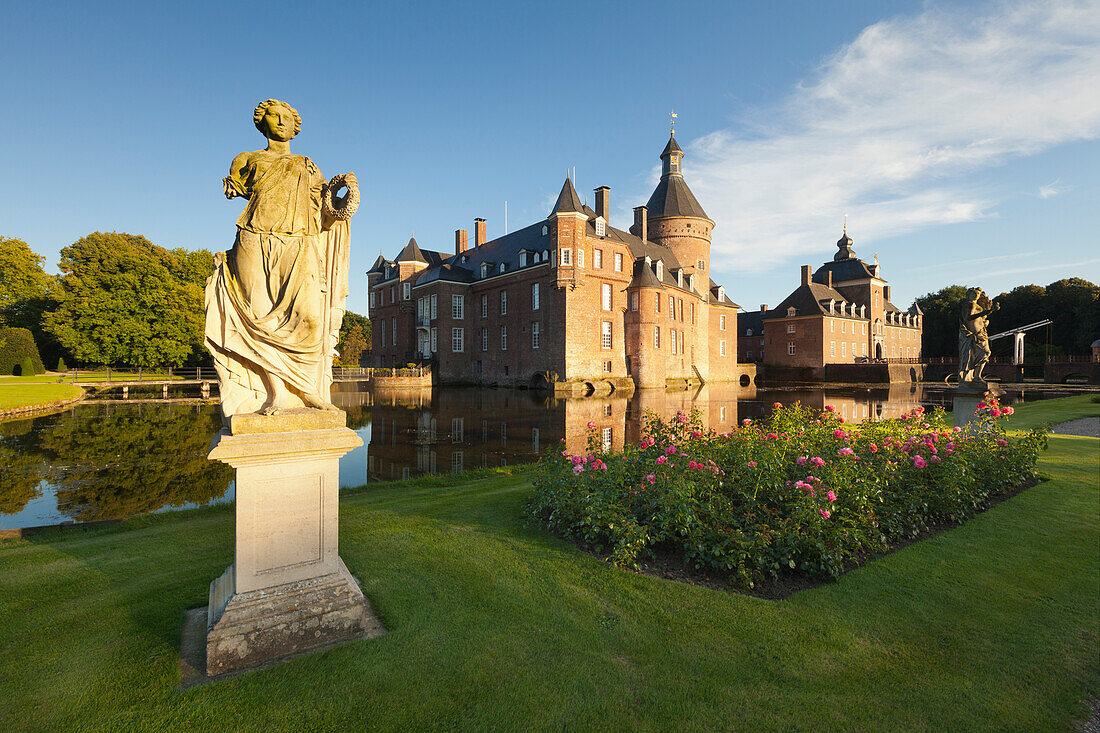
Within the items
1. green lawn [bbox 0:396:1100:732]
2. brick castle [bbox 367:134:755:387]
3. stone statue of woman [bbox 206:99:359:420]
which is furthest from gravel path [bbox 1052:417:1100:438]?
brick castle [bbox 367:134:755:387]

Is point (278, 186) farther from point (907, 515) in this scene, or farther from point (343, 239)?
point (907, 515)

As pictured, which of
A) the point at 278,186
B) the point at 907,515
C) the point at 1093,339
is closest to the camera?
the point at 278,186

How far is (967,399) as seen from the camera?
37.3ft

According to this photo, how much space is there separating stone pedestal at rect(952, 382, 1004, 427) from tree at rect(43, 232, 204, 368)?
50.4 m

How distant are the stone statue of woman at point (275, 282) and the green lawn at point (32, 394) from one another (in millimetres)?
25562

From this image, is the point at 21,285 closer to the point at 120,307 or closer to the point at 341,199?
the point at 120,307

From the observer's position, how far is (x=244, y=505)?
329cm

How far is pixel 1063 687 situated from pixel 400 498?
7035mm

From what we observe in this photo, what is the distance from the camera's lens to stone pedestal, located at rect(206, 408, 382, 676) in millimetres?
3188

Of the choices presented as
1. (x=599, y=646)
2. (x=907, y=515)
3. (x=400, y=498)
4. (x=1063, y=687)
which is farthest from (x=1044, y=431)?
(x=400, y=498)

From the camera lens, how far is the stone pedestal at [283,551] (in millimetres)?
3188

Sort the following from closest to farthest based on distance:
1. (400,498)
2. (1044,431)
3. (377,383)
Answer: (400,498)
(1044,431)
(377,383)

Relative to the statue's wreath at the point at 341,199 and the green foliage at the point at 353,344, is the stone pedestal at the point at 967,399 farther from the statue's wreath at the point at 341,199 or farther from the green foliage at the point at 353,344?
the green foliage at the point at 353,344

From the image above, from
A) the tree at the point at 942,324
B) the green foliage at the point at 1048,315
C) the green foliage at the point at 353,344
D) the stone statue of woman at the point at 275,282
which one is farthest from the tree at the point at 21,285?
the tree at the point at 942,324
